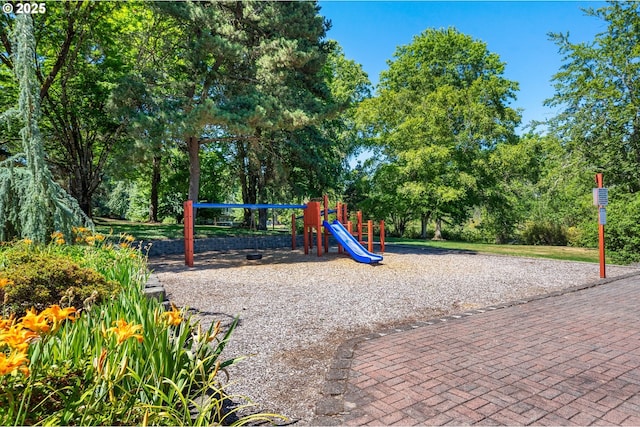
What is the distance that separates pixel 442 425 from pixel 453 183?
18406mm

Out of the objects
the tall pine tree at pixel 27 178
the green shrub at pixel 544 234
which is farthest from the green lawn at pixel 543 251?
the tall pine tree at pixel 27 178

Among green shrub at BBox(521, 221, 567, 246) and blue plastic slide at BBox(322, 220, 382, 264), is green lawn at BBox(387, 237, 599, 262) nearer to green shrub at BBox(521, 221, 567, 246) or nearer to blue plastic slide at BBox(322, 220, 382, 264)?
green shrub at BBox(521, 221, 567, 246)

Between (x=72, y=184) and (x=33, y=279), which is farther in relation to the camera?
(x=72, y=184)

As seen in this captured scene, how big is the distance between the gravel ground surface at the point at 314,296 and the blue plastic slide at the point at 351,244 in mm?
382

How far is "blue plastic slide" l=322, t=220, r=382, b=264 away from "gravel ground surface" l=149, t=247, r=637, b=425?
0.38 meters

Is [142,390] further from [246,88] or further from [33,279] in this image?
[246,88]

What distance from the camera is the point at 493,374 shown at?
3119 millimetres

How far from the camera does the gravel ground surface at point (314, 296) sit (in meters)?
3.18

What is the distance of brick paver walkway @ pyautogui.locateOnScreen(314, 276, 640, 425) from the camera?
2.51 metres

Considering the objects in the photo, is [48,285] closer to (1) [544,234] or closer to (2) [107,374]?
(2) [107,374]

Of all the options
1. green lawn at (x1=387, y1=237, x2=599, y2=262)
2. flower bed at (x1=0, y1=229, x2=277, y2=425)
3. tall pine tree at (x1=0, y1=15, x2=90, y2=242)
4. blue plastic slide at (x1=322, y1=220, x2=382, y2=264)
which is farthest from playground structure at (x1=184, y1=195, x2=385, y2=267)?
flower bed at (x1=0, y1=229, x2=277, y2=425)

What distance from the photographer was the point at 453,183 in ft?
63.8

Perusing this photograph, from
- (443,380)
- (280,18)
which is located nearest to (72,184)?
(280,18)

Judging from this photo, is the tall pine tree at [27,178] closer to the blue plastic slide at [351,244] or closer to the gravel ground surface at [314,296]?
the gravel ground surface at [314,296]
